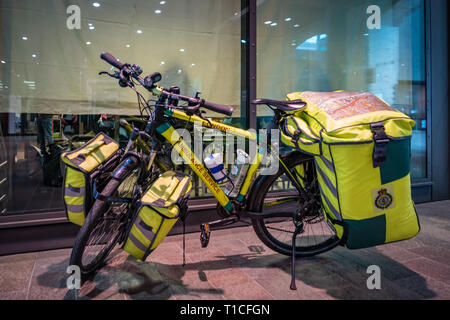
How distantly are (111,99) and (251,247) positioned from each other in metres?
1.94

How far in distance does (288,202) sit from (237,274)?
668 mm

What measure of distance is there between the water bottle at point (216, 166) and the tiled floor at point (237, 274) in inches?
27.7

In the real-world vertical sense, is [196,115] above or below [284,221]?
above

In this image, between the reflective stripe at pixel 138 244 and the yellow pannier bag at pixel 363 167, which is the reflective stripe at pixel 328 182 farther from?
the reflective stripe at pixel 138 244

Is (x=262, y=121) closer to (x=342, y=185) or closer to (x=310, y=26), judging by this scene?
(x=310, y=26)

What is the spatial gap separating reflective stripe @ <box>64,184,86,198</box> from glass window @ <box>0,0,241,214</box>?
3.89 feet

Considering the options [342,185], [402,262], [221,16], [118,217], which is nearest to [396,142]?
[342,185]

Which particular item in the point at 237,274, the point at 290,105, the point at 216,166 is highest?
the point at 290,105

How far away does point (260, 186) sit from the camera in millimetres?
2557

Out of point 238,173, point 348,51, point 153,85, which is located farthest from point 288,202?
point 348,51

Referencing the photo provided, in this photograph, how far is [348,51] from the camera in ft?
14.4

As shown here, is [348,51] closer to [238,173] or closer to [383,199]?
[238,173]

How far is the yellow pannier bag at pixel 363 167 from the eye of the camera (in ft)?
6.48

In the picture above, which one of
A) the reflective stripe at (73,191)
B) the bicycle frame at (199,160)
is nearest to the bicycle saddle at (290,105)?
the bicycle frame at (199,160)
